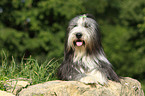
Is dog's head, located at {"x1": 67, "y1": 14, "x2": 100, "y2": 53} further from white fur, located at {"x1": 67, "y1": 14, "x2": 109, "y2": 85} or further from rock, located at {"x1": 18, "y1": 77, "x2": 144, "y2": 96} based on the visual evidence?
rock, located at {"x1": 18, "y1": 77, "x2": 144, "y2": 96}

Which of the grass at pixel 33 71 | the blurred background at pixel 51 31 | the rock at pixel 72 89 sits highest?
the blurred background at pixel 51 31

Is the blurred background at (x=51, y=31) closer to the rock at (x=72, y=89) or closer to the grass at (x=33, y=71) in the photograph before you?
the grass at (x=33, y=71)

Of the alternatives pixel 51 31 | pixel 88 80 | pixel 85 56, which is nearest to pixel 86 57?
pixel 85 56

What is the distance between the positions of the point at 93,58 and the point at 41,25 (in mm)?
10694

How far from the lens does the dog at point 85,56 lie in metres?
4.46

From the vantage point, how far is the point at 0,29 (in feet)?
47.7

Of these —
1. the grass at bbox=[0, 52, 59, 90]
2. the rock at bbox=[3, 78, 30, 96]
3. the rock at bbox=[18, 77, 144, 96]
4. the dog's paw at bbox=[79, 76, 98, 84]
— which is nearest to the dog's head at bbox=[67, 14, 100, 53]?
the dog's paw at bbox=[79, 76, 98, 84]

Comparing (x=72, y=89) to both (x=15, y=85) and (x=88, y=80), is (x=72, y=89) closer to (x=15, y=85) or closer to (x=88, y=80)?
(x=88, y=80)

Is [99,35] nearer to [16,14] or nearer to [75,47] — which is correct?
[75,47]

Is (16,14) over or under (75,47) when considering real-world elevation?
over

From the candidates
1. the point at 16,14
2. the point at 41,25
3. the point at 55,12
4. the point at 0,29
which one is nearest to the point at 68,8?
the point at 55,12

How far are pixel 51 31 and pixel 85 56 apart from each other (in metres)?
10.8

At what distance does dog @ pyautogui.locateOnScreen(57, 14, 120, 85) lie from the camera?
4465 millimetres

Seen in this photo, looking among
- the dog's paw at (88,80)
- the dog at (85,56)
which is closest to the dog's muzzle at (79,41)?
the dog at (85,56)
